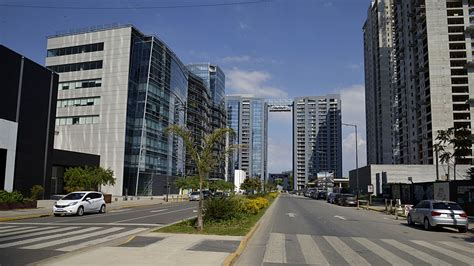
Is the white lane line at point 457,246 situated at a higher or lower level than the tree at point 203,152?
lower

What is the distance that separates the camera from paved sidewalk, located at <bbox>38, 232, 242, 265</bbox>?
9.40 metres

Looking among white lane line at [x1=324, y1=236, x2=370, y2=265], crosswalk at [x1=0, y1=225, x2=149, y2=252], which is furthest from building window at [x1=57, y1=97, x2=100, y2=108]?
white lane line at [x1=324, y1=236, x2=370, y2=265]

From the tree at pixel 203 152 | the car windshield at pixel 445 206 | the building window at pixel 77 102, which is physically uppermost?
the building window at pixel 77 102

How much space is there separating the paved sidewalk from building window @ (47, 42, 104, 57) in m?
69.5

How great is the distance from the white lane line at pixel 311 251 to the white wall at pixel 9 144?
30.5 metres

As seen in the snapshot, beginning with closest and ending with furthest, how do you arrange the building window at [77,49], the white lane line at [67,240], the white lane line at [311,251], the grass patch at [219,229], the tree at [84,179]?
the white lane line at [311,251] → the white lane line at [67,240] → the grass patch at [219,229] → the tree at [84,179] → the building window at [77,49]

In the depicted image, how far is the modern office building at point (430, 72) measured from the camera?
101 meters

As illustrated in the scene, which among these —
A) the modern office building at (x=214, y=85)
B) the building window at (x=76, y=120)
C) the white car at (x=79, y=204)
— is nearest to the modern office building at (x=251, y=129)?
the modern office building at (x=214, y=85)

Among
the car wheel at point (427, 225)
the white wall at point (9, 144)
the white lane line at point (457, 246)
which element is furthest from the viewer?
the white wall at point (9, 144)

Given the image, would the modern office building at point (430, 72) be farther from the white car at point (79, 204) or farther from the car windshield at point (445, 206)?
the white car at point (79, 204)

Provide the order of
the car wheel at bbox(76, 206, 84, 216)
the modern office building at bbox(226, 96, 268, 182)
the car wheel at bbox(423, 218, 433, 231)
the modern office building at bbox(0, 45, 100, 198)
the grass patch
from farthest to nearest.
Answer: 1. the modern office building at bbox(226, 96, 268, 182)
2. the modern office building at bbox(0, 45, 100, 198)
3. the car wheel at bbox(76, 206, 84, 216)
4. the car wheel at bbox(423, 218, 433, 231)
5. the grass patch

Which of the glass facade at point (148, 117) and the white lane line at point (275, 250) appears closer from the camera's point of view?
the white lane line at point (275, 250)

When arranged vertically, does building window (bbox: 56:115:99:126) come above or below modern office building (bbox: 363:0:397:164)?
below

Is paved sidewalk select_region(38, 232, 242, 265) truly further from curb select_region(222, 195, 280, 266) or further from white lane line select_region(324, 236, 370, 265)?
white lane line select_region(324, 236, 370, 265)
